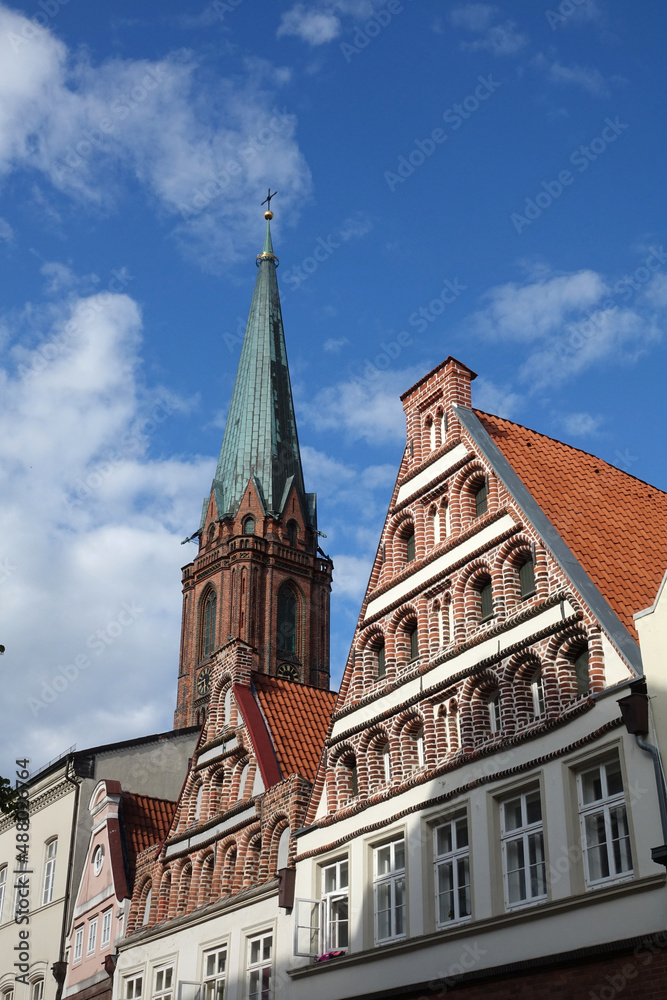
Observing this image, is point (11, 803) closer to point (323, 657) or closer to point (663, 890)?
point (663, 890)

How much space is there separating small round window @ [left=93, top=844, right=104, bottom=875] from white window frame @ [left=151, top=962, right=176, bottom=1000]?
5288 millimetres

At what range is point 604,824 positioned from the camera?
16594 mm

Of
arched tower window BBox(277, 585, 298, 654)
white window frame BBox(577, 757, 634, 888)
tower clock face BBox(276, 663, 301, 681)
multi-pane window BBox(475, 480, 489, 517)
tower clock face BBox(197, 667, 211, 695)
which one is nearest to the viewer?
white window frame BBox(577, 757, 634, 888)

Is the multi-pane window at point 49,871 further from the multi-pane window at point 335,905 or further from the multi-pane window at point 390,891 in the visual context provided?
the multi-pane window at point 390,891

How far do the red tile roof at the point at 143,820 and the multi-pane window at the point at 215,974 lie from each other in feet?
20.9

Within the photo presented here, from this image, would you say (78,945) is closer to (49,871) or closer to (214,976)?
(49,871)

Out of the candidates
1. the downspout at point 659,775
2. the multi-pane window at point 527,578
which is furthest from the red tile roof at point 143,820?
the downspout at point 659,775

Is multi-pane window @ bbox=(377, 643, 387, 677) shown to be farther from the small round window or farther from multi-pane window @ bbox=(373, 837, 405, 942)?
the small round window

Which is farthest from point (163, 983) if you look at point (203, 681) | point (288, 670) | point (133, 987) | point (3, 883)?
point (203, 681)

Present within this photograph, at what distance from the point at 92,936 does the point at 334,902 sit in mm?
11473

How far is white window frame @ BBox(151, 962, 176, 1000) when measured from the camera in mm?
25906

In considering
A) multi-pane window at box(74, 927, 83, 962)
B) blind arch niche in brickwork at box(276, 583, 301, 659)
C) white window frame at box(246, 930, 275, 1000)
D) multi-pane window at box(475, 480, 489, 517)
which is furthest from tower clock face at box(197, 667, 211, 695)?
multi-pane window at box(475, 480, 489, 517)

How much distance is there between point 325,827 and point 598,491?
26.7ft

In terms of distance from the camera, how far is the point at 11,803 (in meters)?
23.4
